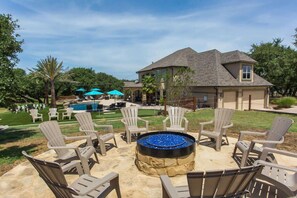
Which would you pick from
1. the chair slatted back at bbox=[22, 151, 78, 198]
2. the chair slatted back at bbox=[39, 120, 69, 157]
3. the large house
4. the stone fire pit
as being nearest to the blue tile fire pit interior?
the stone fire pit

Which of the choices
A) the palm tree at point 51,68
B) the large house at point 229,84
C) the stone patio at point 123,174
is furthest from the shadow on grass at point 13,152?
the palm tree at point 51,68

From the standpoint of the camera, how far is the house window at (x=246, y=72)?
77.2ft

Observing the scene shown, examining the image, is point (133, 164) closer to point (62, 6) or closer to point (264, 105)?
point (62, 6)

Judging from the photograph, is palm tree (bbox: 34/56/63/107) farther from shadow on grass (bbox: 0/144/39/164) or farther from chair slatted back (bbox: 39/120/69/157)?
chair slatted back (bbox: 39/120/69/157)

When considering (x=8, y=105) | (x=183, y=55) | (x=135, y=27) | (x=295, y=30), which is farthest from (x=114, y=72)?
(x=8, y=105)

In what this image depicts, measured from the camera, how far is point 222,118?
23.2ft

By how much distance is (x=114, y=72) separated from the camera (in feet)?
201

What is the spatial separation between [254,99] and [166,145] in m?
22.9

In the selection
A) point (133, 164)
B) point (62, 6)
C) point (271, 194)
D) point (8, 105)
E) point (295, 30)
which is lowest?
point (133, 164)

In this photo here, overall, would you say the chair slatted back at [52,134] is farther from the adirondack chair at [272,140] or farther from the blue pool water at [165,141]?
the adirondack chair at [272,140]

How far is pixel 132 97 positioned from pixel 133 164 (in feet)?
105

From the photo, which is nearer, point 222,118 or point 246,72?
point 222,118

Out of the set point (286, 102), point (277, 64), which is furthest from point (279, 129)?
point (277, 64)

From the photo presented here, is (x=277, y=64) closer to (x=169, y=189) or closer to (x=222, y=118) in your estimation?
(x=222, y=118)
